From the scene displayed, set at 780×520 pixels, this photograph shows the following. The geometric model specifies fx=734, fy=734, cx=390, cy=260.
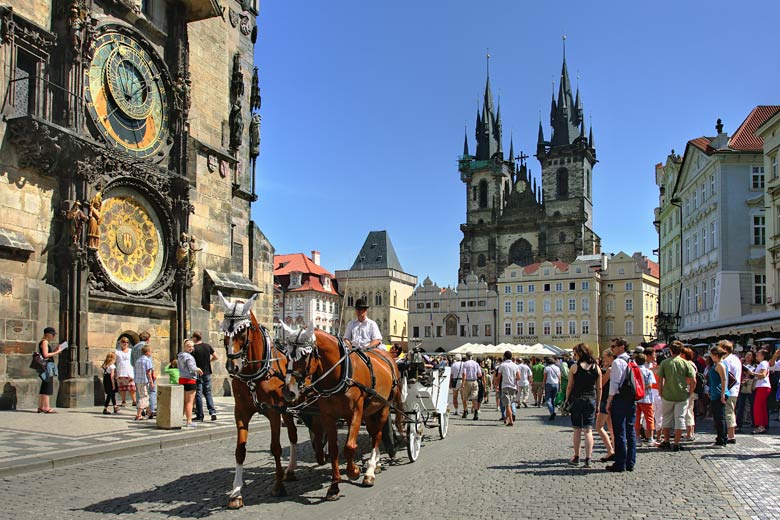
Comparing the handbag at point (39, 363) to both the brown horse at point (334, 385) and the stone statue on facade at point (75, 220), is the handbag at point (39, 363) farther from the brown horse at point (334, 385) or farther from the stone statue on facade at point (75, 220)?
the brown horse at point (334, 385)

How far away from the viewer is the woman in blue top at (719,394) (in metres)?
12.7

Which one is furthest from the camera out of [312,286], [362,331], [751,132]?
[312,286]

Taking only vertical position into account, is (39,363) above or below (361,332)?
below

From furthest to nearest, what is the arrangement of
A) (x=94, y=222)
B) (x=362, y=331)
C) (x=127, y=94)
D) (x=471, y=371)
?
(x=471, y=371), (x=127, y=94), (x=94, y=222), (x=362, y=331)

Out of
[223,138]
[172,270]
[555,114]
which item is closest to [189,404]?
[172,270]

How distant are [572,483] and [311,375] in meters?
3.53

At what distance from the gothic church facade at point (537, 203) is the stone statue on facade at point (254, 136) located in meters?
82.1

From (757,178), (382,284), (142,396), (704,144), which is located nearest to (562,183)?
(382,284)

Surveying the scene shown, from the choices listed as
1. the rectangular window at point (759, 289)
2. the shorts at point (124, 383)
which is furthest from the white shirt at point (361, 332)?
the rectangular window at point (759, 289)

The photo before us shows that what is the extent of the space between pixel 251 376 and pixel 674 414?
7.64 m

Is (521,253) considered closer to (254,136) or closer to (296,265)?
(296,265)

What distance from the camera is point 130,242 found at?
18.0 meters

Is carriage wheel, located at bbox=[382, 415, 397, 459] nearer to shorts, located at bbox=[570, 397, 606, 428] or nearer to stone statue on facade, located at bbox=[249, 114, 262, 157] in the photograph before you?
shorts, located at bbox=[570, 397, 606, 428]

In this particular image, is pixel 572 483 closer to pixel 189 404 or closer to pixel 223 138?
pixel 189 404
